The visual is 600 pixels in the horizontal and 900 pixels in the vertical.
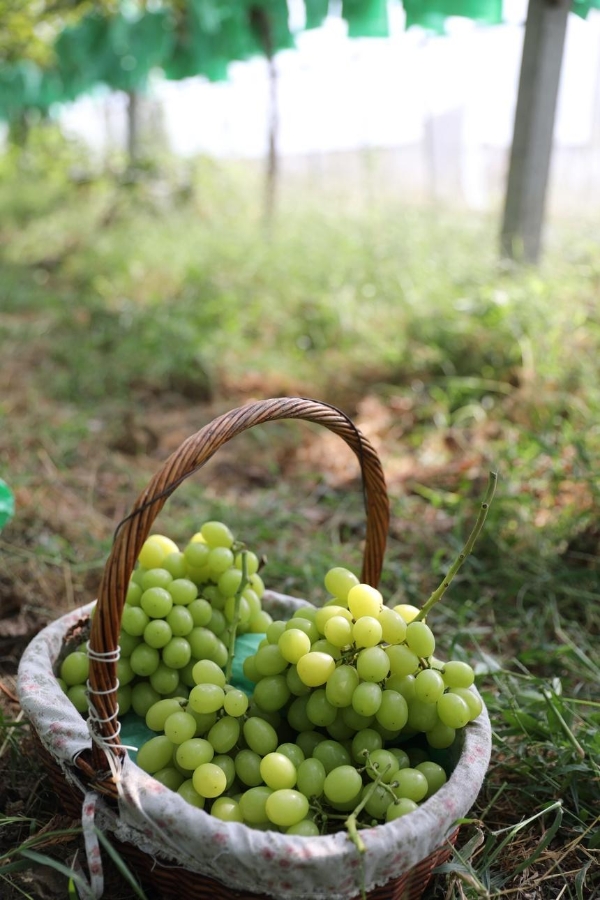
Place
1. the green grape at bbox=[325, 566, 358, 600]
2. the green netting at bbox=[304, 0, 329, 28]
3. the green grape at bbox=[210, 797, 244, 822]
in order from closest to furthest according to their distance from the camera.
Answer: the green grape at bbox=[210, 797, 244, 822]
the green grape at bbox=[325, 566, 358, 600]
the green netting at bbox=[304, 0, 329, 28]

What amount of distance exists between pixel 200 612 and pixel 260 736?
31 centimetres

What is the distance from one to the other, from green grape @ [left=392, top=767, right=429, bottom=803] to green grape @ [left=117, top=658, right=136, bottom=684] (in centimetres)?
55

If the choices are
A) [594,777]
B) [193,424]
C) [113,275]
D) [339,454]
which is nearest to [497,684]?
[594,777]

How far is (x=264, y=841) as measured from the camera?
1030mm

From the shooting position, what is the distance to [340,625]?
4.19 ft

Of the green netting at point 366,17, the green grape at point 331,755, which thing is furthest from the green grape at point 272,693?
the green netting at point 366,17

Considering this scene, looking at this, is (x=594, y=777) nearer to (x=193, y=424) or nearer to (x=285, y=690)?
(x=285, y=690)

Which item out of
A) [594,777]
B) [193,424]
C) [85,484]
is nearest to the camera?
[594,777]

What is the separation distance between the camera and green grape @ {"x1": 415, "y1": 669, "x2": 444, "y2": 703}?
4.07 feet

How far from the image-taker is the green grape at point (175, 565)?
1547 mm

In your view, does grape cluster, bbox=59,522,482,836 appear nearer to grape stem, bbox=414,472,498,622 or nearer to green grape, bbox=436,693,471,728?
green grape, bbox=436,693,471,728

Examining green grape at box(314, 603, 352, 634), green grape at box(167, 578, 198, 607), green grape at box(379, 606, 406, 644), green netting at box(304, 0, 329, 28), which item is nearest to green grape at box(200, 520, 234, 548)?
green grape at box(167, 578, 198, 607)

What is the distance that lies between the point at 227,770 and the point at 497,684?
81cm

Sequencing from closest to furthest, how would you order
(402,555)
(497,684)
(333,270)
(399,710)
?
(399,710) < (497,684) < (402,555) < (333,270)
